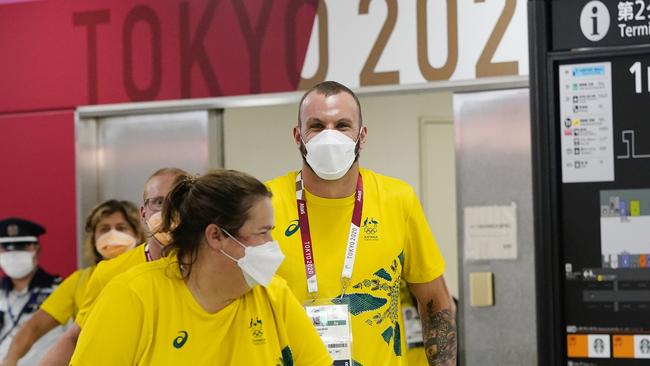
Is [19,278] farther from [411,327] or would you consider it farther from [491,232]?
[491,232]

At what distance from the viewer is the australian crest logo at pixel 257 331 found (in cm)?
259

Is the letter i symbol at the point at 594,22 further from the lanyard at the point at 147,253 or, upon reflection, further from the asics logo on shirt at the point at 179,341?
the lanyard at the point at 147,253

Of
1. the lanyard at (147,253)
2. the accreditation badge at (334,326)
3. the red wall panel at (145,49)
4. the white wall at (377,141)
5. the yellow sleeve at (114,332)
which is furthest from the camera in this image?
the white wall at (377,141)

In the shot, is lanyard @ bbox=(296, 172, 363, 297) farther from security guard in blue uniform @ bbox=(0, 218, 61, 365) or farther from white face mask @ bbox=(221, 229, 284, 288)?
security guard in blue uniform @ bbox=(0, 218, 61, 365)

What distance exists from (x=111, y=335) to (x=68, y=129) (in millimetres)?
3807

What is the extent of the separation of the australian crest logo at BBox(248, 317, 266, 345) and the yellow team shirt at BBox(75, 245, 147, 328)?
3.46 feet

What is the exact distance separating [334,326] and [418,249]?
0.45 metres

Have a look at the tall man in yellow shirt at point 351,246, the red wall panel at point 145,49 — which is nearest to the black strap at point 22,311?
the red wall panel at point 145,49

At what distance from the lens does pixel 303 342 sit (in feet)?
8.64

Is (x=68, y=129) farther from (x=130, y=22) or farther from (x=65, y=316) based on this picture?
(x=65, y=316)

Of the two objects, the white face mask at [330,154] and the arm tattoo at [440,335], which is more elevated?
the white face mask at [330,154]

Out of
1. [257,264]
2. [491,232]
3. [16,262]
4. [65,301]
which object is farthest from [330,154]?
[16,262]

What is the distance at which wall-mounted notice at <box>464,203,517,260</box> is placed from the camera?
517 centimetres

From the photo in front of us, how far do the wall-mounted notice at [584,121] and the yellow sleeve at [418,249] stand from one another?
118 cm
